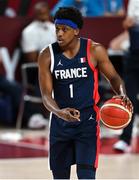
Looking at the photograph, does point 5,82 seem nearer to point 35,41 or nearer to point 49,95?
point 35,41

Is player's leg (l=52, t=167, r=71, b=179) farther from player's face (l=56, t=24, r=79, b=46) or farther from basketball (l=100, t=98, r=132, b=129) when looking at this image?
player's face (l=56, t=24, r=79, b=46)

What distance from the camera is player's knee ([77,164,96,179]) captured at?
5.41m

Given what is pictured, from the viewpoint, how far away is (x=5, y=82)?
1112 centimetres

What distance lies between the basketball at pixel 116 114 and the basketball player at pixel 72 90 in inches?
2.8

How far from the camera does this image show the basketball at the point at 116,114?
5.55 meters

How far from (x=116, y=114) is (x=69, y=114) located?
0.57m

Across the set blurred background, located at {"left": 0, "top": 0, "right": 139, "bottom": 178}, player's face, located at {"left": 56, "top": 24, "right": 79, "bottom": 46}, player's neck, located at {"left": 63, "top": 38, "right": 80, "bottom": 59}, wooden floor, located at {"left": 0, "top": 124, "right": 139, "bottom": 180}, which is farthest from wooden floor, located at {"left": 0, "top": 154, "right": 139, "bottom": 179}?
player's face, located at {"left": 56, "top": 24, "right": 79, "bottom": 46}

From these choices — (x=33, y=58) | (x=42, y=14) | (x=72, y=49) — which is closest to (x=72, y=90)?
(x=72, y=49)

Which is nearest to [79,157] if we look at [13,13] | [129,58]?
[129,58]

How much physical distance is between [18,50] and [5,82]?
2.33 feet

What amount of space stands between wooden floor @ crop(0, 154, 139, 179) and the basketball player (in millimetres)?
1583

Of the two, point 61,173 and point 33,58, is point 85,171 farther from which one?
point 33,58

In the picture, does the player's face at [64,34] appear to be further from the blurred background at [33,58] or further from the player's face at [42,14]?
the player's face at [42,14]

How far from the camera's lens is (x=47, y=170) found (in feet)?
26.1
